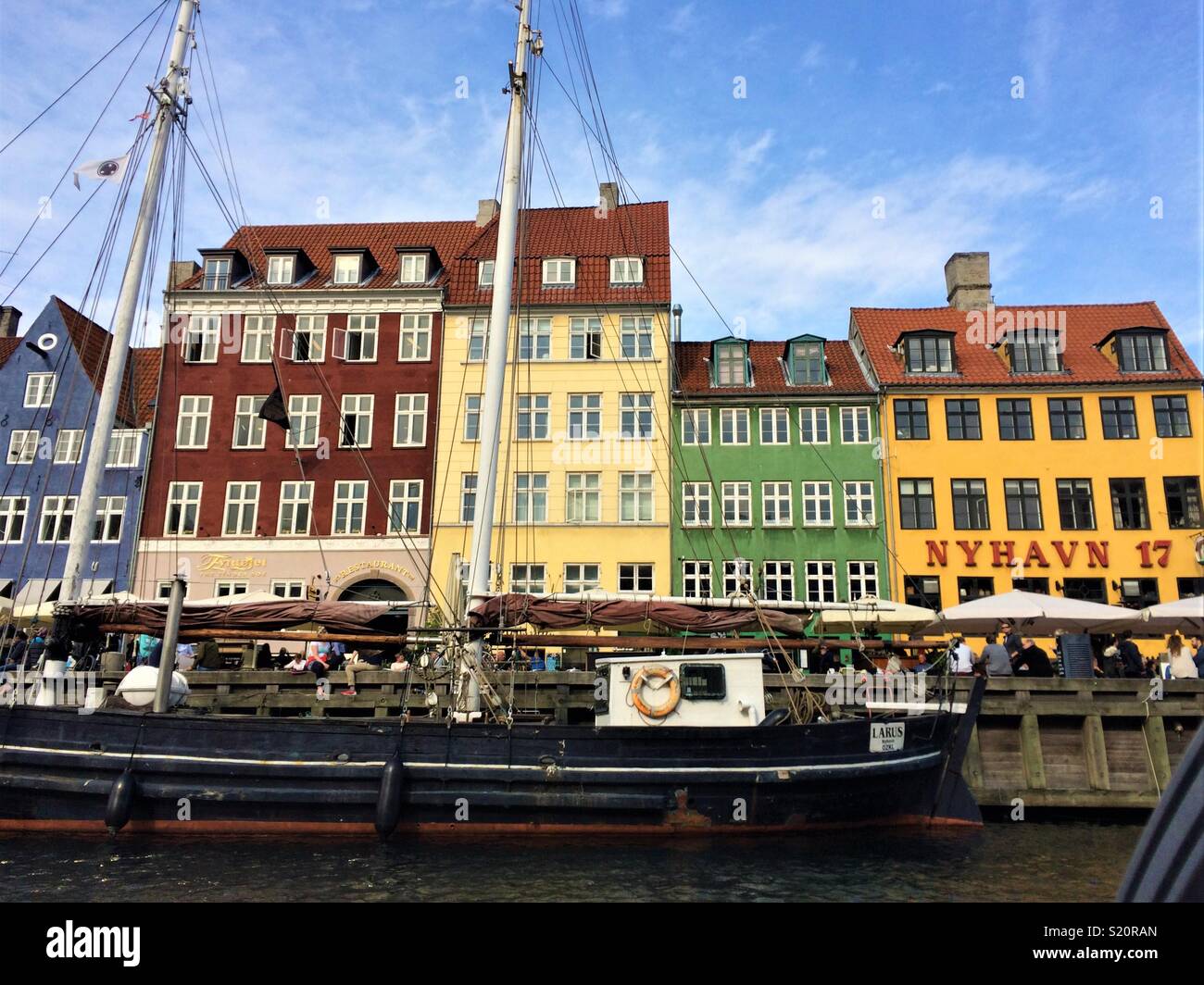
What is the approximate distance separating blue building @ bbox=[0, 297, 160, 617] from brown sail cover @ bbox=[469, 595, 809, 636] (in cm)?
2368

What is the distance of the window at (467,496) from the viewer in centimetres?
3437

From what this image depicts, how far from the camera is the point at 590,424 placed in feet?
117

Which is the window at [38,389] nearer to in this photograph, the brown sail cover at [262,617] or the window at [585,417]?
the window at [585,417]

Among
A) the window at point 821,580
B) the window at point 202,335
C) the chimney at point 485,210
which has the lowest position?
the window at point 821,580

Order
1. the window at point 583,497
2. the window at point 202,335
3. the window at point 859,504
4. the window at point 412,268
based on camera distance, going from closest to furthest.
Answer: the window at point 859,504 < the window at point 583,497 < the window at point 202,335 < the window at point 412,268

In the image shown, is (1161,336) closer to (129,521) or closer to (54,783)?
(54,783)

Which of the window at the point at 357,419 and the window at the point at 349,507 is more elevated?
the window at the point at 357,419

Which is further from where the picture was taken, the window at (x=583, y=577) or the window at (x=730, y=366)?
the window at (x=730, y=366)

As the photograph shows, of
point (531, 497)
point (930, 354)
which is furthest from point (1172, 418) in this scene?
point (531, 497)

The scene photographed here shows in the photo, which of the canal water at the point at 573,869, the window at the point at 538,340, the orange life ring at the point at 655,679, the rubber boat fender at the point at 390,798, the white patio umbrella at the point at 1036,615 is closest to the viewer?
the canal water at the point at 573,869

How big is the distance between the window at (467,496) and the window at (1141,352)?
27.4 m

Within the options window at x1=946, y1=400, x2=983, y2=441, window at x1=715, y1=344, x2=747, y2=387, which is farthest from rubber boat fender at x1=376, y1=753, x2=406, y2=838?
window at x1=946, y1=400, x2=983, y2=441

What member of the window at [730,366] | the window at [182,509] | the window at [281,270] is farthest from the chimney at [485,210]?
the window at [182,509]
